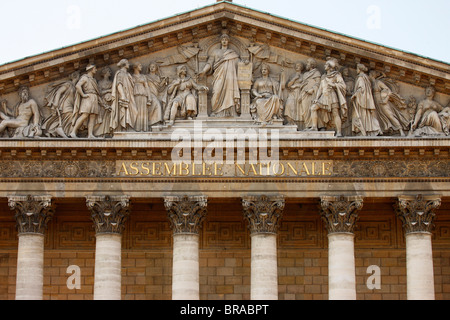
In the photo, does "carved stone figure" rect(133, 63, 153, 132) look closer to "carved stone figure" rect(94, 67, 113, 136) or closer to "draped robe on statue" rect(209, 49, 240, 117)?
"carved stone figure" rect(94, 67, 113, 136)

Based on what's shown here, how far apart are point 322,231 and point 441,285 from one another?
4260mm

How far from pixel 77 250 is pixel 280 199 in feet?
24.2

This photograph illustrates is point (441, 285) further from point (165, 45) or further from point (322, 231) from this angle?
point (165, 45)

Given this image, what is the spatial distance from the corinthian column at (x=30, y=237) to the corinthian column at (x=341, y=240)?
8649 millimetres

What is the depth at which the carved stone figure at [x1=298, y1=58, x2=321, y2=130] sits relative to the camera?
4116 centimetres

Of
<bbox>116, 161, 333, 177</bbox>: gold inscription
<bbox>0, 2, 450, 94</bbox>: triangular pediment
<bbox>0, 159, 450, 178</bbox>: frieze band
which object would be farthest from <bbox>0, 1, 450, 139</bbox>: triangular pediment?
<bbox>116, 161, 333, 177</bbox>: gold inscription

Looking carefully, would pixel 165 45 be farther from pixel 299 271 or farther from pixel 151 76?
pixel 299 271

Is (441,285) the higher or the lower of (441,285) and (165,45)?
the lower

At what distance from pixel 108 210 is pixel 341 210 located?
7.12 metres

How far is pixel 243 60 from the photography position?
41781 millimetres

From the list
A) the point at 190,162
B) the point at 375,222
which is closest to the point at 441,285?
the point at 375,222

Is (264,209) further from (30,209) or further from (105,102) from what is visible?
(30,209)
